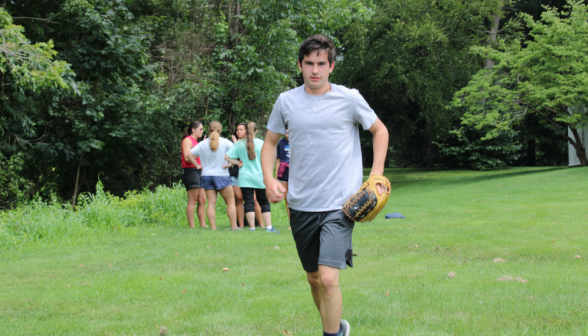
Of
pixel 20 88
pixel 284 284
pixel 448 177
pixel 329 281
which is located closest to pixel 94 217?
pixel 20 88

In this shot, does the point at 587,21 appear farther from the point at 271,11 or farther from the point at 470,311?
the point at 470,311

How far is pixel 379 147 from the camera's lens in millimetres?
3477

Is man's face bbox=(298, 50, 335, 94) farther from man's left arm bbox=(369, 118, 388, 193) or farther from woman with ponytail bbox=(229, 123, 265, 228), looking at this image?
woman with ponytail bbox=(229, 123, 265, 228)

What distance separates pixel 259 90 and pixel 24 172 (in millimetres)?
8354

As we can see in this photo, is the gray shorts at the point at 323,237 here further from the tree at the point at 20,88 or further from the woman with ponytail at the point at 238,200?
the tree at the point at 20,88

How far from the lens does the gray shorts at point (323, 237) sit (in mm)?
3307

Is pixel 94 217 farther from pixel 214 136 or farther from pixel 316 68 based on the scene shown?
pixel 316 68

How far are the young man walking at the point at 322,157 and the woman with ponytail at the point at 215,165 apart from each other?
654 centimetres

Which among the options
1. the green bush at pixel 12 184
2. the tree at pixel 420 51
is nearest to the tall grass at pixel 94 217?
the green bush at pixel 12 184

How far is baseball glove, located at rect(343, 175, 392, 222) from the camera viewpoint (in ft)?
10.7

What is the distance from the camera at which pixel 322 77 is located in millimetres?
3545

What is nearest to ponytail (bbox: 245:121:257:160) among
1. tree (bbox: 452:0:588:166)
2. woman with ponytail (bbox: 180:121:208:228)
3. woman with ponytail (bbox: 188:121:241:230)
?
woman with ponytail (bbox: 188:121:241:230)

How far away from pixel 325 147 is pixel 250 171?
20.9 feet

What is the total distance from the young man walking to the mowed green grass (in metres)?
0.92
